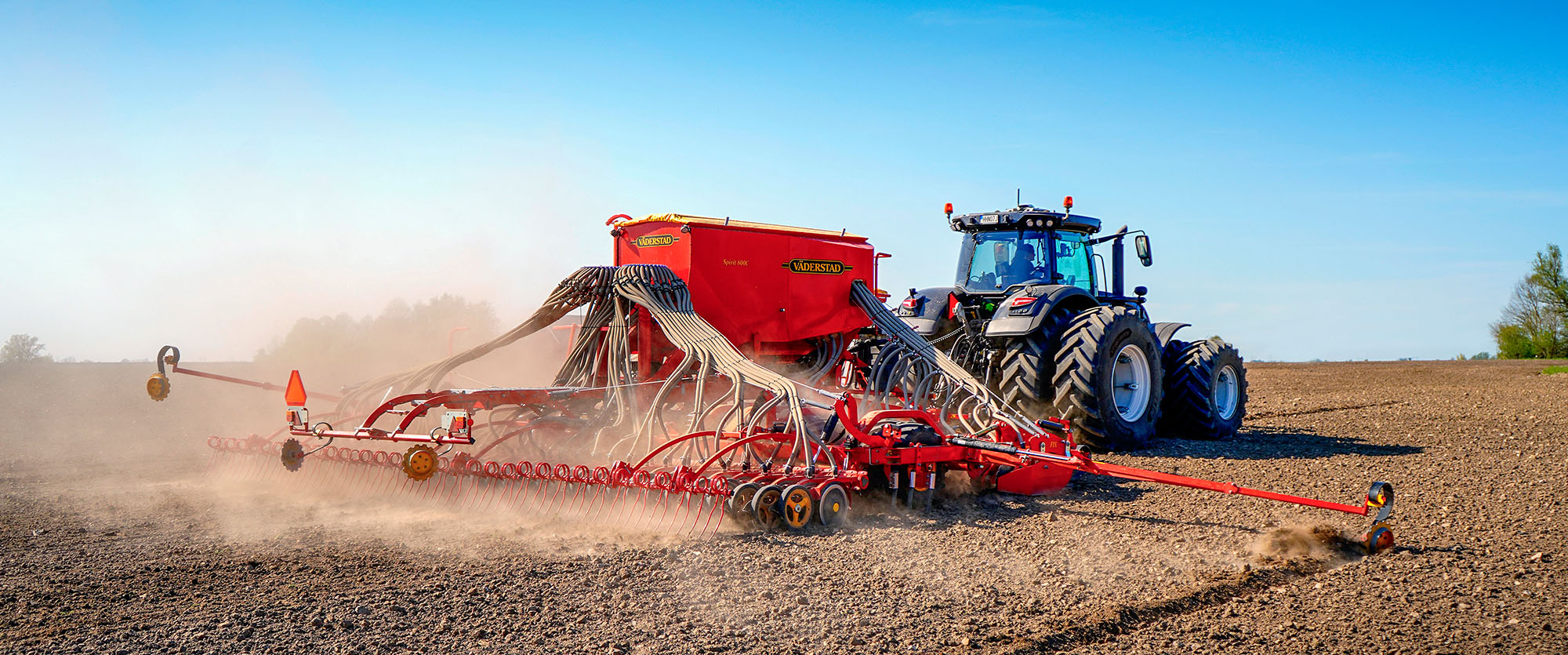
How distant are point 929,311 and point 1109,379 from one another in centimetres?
168

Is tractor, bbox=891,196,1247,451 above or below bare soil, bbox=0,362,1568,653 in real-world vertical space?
above

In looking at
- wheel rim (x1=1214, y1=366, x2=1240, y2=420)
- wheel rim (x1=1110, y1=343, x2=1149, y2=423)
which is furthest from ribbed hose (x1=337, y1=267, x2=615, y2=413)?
wheel rim (x1=1214, y1=366, x2=1240, y2=420)

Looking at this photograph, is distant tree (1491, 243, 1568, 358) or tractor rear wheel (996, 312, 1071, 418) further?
distant tree (1491, 243, 1568, 358)

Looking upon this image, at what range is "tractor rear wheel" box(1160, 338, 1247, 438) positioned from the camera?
27.6 ft

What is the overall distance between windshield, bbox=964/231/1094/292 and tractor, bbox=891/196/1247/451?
1 centimetres

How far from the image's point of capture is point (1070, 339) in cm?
720

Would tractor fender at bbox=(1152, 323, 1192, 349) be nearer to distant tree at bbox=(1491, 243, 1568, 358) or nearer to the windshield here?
the windshield

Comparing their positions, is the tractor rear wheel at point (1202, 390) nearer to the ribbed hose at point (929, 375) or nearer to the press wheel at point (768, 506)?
the ribbed hose at point (929, 375)

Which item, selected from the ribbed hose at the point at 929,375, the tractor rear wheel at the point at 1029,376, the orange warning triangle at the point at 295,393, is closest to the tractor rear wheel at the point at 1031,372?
the tractor rear wheel at the point at 1029,376

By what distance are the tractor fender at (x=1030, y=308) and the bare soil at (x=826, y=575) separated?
4.93 ft

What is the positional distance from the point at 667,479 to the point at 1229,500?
316 cm

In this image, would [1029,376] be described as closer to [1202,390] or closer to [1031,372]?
[1031,372]

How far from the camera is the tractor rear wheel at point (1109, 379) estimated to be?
22.9 feet

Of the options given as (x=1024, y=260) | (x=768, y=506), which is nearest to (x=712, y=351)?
(x=768, y=506)
